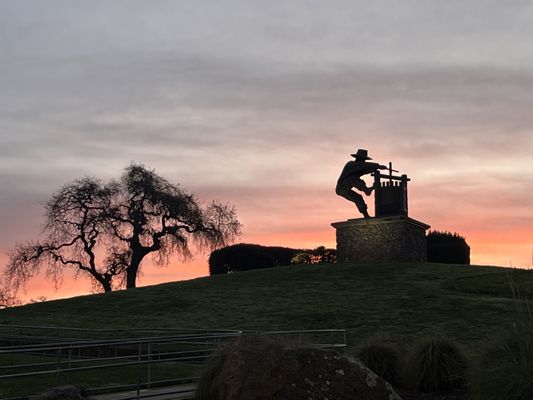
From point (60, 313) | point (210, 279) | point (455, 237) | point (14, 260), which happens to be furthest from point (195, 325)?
point (14, 260)

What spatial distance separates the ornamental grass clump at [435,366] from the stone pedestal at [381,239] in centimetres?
2340

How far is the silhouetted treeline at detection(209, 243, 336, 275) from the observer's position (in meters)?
41.7

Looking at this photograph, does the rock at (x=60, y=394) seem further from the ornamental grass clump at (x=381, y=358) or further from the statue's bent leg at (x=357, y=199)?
the statue's bent leg at (x=357, y=199)

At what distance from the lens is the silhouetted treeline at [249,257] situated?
41.7 metres

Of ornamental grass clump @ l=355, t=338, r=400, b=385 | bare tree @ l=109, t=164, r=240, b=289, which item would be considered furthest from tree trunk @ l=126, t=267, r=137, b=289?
ornamental grass clump @ l=355, t=338, r=400, b=385

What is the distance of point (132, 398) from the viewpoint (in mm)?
10289

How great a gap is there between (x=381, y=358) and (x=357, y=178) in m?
25.3

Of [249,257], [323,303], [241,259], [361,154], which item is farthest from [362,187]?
[323,303]

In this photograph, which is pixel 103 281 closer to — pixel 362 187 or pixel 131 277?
pixel 131 277

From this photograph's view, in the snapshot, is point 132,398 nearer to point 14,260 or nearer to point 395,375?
point 395,375

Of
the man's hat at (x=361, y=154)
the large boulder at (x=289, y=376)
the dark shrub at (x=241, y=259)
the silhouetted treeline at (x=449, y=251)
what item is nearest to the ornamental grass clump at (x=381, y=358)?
the large boulder at (x=289, y=376)

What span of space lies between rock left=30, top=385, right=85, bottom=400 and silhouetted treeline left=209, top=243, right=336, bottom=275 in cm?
3251

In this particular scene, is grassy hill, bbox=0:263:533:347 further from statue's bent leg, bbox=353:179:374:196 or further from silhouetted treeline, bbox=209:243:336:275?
silhouetted treeline, bbox=209:243:336:275

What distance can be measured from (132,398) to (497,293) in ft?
59.8
